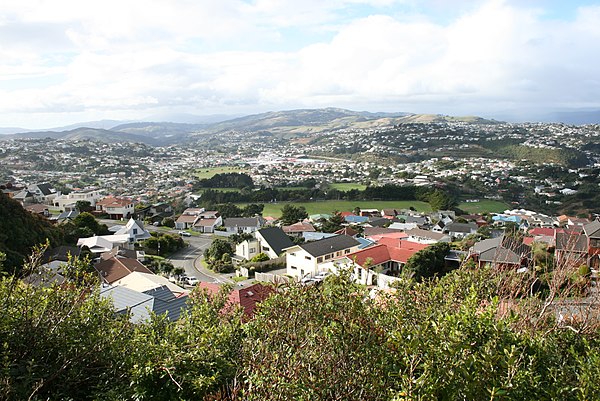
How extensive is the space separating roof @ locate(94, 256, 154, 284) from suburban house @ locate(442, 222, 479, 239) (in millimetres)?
22267

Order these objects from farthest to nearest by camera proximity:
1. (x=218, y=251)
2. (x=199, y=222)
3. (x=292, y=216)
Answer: (x=292, y=216) → (x=199, y=222) → (x=218, y=251)

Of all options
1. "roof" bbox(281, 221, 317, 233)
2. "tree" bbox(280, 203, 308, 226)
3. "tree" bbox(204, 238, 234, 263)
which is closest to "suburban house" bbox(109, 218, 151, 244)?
"tree" bbox(204, 238, 234, 263)

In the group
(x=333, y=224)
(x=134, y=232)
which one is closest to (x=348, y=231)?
(x=333, y=224)

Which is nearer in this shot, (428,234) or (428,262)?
(428,262)

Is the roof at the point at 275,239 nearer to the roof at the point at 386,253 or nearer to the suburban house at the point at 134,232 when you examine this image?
the roof at the point at 386,253

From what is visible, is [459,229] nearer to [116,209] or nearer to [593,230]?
[593,230]

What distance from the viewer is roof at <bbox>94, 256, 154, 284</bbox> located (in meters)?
19.2

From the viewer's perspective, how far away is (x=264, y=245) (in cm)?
2767

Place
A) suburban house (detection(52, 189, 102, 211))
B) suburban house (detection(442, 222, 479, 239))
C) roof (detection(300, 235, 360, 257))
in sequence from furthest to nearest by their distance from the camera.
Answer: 1. suburban house (detection(52, 189, 102, 211))
2. suburban house (detection(442, 222, 479, 239))
3. roof (detection(300, 235, 360, 257))

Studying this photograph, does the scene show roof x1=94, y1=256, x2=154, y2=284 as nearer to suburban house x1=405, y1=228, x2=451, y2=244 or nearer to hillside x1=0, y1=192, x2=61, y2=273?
hillside x1=0, y1=192, x2=61, y2=273

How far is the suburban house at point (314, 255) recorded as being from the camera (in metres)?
22.9

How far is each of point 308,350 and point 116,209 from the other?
40.5 metres

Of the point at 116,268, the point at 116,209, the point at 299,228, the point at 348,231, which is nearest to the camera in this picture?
the point at 116,268

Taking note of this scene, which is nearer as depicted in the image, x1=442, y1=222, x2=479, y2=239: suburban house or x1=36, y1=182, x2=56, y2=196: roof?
x1=442, y1=222, x2=479, y2=239: suburban house
